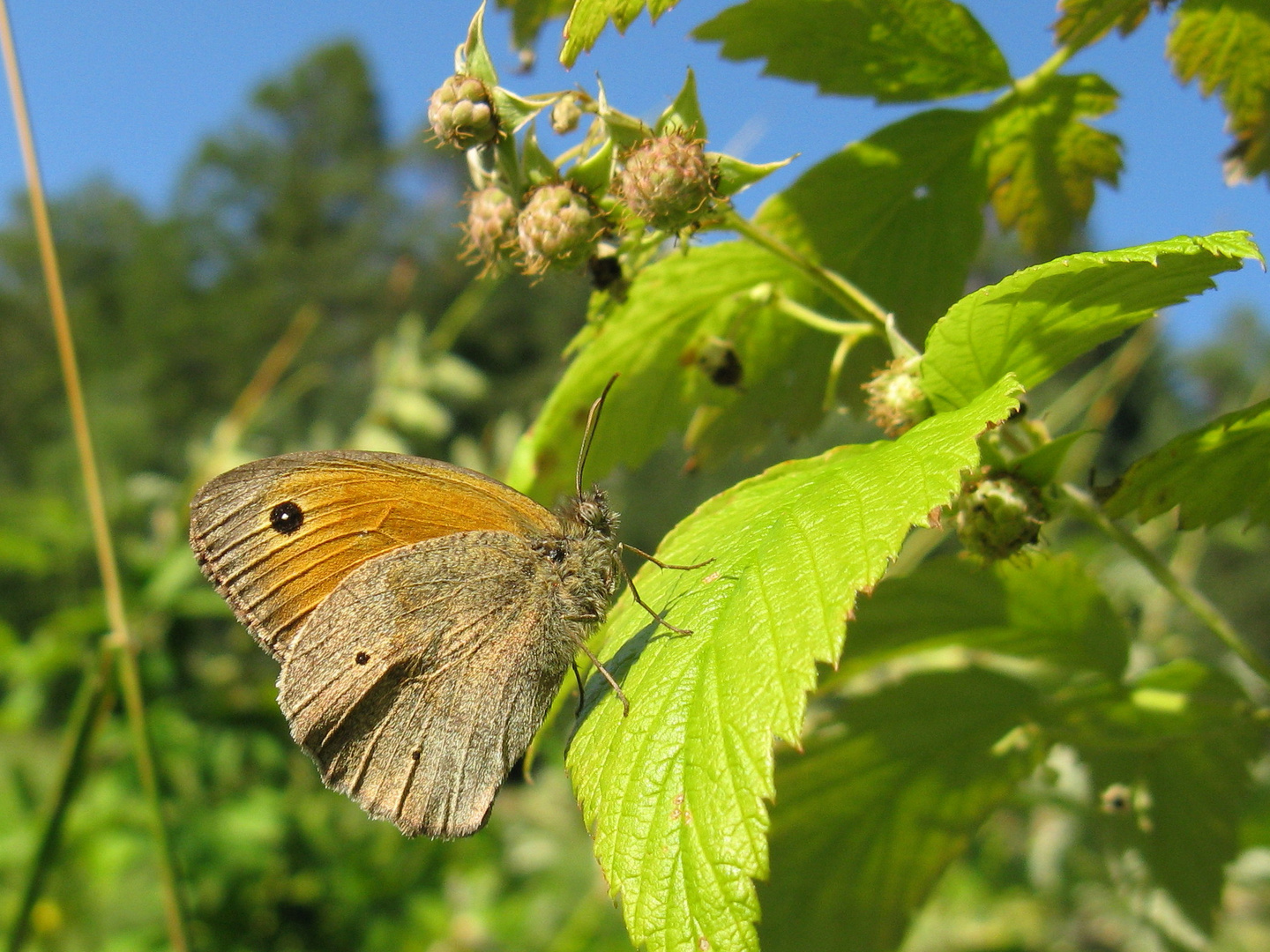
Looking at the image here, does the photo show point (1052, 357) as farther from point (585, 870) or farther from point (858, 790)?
point (585, 870)

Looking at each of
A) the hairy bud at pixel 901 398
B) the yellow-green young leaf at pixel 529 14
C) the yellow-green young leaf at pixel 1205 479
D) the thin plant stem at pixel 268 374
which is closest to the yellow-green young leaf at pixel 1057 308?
the hairy bud at pixel 901 398

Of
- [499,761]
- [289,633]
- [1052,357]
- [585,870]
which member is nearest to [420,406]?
[585,870]

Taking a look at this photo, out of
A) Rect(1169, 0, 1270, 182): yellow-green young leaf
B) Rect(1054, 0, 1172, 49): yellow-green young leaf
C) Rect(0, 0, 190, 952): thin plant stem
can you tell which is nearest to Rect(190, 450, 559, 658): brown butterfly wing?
Rect(0, 0, 190, 952): thin plant stem

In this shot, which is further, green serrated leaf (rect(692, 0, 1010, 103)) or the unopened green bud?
green serrated leaf (rect(692, 0, 1010, 103))

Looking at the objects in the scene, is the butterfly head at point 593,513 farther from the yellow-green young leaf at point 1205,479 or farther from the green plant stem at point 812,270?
the yellow-green young leaf at point 1205,479

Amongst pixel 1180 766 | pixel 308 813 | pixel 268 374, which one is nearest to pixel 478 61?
pixel 1180 766

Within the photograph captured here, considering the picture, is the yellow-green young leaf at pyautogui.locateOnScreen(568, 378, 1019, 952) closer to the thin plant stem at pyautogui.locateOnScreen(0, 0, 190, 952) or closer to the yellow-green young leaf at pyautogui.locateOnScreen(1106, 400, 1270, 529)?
the yellow-green young leaf at pyautogui.locateOnScreen(1106, 400, 1270, 529)

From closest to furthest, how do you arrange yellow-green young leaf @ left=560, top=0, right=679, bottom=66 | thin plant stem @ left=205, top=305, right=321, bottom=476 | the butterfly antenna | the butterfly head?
yellow-green young leaf @ left=560, top=0, right=679, bottom=66, the butterfly antenna, the butterfly head, thin plant stem @ left=205, top=305, right=321, bottom=476

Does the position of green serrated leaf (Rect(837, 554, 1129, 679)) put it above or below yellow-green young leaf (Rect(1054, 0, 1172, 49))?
below
